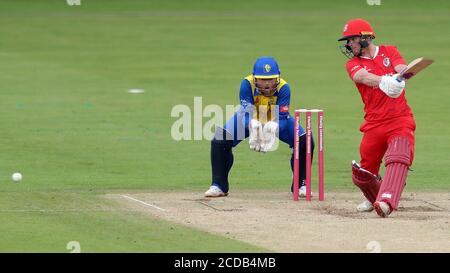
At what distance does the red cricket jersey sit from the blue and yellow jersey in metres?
1.39

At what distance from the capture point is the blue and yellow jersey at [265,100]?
15977mm

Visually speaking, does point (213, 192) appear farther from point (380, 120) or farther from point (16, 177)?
point (16, 177)

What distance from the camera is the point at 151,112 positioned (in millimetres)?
25594

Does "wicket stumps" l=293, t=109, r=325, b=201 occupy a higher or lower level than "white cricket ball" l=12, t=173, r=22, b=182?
higher

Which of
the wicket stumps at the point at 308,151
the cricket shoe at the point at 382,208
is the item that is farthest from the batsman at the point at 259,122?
the cricket shoe at the point at 382,208

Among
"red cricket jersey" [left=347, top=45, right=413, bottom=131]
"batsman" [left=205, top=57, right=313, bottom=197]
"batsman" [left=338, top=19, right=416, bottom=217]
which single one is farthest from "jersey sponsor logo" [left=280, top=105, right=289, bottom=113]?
"red cricket jersey" [left=347, top=45, right=413, bottom=131]

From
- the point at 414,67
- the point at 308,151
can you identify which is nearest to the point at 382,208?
the point at 414,67

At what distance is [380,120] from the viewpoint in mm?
Answer: 14680

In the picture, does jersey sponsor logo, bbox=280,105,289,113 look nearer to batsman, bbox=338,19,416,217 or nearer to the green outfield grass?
batsman, bbox=338,19,416,217

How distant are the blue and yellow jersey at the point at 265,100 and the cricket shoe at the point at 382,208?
2305mm

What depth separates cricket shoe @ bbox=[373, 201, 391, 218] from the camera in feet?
46.3

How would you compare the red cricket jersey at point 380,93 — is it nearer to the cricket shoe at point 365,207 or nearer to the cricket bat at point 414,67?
the cricket bat at point 414,67
